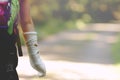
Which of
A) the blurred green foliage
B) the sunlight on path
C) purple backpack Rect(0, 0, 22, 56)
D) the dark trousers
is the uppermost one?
the blurred green foliage

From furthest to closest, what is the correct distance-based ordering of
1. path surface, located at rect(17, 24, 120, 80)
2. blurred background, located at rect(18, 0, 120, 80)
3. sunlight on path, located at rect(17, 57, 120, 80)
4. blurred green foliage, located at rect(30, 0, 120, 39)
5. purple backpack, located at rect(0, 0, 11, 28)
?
blurred green foliage, located at rect(30, 0, 120, 39) → blurred background, located at rect(18, 0, 120, 80) → path surface, located at rect(17, 24, 120, 80) → sunlight on path, located at rect(17, 57, 120, 80) → purple backpack, located at rect(0, 0, 11, 28)

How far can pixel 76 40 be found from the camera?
55.8 ft

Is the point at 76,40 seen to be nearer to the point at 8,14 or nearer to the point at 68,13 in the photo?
the point at 68,13

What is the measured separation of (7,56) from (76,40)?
1398 centimetres

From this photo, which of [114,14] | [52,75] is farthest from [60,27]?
[52,75]

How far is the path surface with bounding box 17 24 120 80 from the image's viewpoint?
295 inches

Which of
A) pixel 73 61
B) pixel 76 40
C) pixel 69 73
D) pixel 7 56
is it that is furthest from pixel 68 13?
pixel 7 56

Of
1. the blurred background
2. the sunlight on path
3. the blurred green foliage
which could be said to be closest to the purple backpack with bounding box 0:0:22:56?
the blurred background

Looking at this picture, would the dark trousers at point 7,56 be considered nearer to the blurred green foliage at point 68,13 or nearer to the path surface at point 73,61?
the path surface at point 73,61

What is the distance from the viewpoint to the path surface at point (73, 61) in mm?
7488

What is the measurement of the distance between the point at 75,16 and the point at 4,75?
24325 mm

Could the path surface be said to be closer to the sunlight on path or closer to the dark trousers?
the sunlight on path

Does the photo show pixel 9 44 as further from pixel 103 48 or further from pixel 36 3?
pixel 36 3

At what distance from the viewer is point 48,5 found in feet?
70.5
